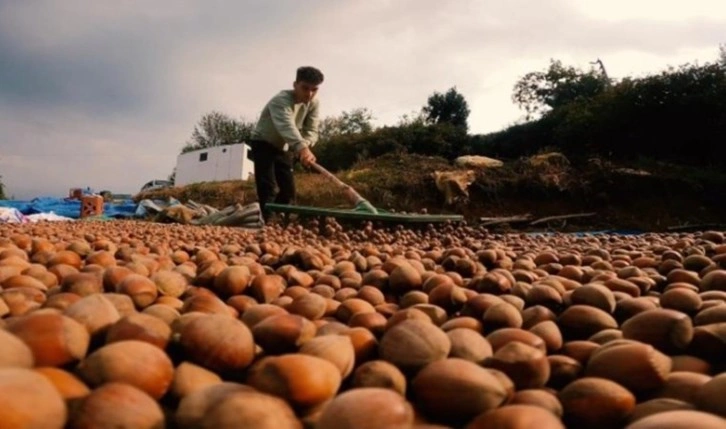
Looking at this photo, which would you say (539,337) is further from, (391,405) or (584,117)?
(584,117)

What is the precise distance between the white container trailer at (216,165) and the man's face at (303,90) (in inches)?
829

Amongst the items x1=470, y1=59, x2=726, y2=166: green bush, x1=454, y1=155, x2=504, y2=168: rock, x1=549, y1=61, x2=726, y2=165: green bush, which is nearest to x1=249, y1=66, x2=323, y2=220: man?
x1=454, y1=155, x2=504, y2=168: rock

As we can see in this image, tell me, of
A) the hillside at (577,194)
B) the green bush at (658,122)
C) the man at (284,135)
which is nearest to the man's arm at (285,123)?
the man at (284,135)

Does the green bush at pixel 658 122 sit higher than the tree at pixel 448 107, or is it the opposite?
the tree at pixel 448 107

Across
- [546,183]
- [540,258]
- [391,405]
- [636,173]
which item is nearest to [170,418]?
[391,405]

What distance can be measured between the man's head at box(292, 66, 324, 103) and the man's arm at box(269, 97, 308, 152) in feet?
0.69

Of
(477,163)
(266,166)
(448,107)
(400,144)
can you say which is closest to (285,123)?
(266,166)

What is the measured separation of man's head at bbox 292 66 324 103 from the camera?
6137 millimetres

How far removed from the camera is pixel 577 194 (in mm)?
11391

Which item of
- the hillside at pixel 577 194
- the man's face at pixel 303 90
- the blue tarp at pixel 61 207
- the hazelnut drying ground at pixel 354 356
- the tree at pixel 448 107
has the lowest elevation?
the hazelnut drying ground at pixel 354 356

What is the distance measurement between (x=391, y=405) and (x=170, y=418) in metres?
0.39

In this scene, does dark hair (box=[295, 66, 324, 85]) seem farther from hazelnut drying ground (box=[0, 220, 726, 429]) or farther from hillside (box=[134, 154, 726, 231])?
hillside (box=[134, 154, 726, 231])

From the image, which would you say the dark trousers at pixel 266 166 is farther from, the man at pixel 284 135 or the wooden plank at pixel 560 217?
the wooden plank at pixel 560 217

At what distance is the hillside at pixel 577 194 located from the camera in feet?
35.4
